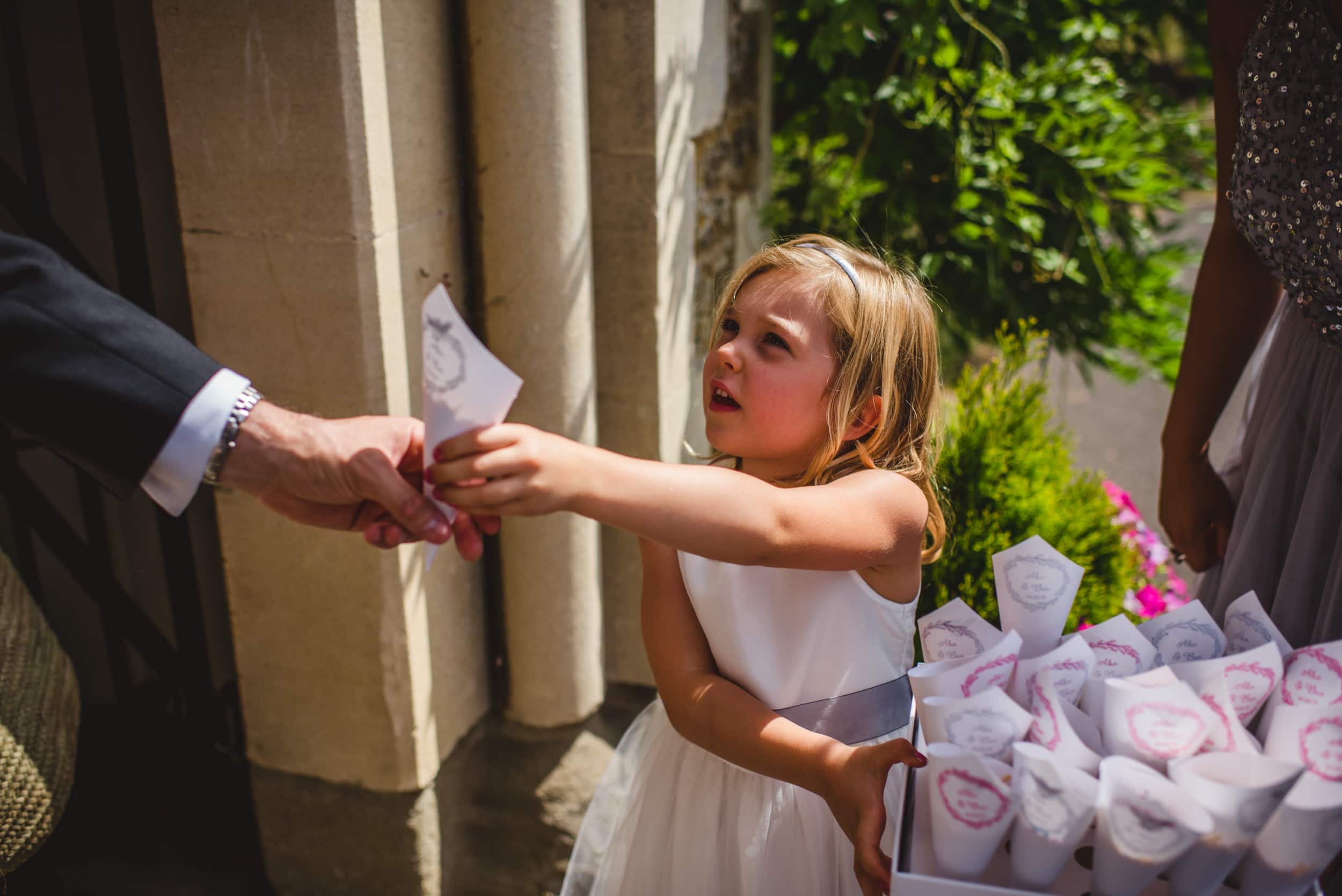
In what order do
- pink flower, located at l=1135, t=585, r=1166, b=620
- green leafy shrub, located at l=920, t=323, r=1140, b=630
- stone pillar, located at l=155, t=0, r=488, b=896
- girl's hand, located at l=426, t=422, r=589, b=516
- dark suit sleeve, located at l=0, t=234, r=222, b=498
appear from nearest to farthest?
girl's hand, located at l=426, t=422, r=589, b=516 → dark suit sleeve, located at l=0, t=234, r=222, b=498 → stone pillar, located at l=155, t=0, r=488, b=896 → green leafy shrub, located at l=920, t=323, r=1140, b=630 → pink flower, located at l=1135, t=585, r=1166, b=620

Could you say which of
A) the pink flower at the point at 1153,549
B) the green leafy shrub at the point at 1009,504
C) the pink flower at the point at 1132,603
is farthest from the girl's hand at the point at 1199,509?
the pink flower at the point at 1153,549

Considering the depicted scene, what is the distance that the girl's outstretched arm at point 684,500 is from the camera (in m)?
1.14

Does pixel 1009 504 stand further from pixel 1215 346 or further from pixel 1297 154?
pixel 1297 154

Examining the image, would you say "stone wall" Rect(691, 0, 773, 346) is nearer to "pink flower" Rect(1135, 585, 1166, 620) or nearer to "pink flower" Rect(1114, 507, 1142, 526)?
"pink flower" Rect(1114, 507, 1142, 526)

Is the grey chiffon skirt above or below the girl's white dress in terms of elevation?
above

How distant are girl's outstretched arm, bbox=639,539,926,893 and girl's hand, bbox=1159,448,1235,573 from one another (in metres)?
0.98

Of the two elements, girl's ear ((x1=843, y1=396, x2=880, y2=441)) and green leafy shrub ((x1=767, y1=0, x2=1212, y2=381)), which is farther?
green leafy shrub ((x1=767, y1=0, x2=1212, y2=381))

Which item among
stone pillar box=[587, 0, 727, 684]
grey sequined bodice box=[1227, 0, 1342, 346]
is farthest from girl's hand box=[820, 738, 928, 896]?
stone pillar box=[587, 0, 727, 684]

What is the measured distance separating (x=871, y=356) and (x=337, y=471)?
2.88 ft

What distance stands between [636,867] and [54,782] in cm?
124

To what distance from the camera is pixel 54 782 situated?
2117 millimetres

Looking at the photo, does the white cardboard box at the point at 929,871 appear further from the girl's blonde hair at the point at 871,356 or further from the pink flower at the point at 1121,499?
the pink flower at the point at 1121,499

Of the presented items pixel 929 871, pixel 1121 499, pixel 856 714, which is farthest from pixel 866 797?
pixel 1121 499

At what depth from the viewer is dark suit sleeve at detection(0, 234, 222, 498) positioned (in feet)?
4.62
